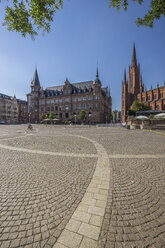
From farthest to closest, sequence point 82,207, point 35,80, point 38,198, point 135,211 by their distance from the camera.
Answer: point 35,80, point 38,198, point 82,207, point 135,211

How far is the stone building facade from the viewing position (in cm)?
4957

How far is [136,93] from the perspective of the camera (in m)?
67.1

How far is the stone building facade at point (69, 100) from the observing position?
49569mm

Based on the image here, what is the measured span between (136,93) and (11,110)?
280 feet

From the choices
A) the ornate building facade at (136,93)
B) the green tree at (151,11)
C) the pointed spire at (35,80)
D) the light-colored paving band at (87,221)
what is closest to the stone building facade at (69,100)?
the pointed spire at (35,80)

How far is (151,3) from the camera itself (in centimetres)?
368

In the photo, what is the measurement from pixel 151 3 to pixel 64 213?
22.4ft

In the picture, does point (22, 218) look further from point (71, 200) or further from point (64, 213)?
point (71, 200)

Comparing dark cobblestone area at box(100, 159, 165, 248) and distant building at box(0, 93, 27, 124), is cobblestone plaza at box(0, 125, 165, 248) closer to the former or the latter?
dark cobblestone area at box(100, 159, 165, 248)

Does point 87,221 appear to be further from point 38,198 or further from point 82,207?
point 38,198

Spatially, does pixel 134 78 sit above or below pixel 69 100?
above

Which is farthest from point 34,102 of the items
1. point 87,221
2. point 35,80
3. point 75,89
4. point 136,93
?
point 87,221

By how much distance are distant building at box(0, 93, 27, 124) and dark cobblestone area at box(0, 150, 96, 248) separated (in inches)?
2976

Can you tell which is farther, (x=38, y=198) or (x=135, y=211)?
(x=38, y=198)
